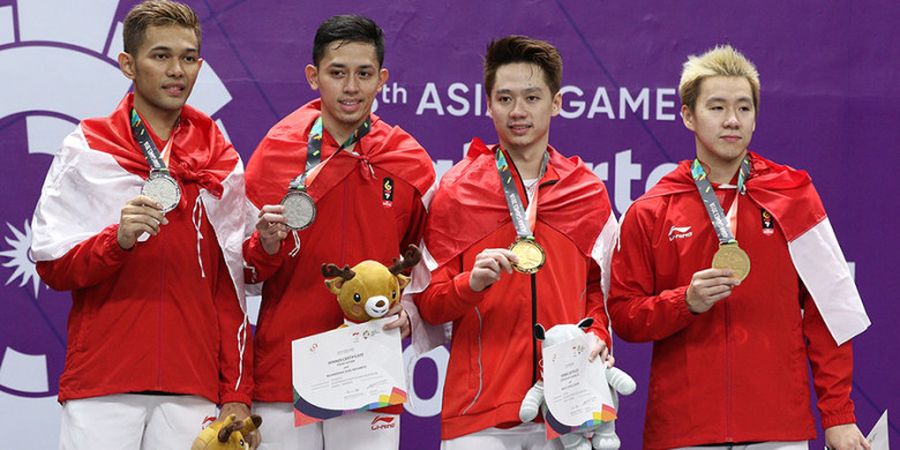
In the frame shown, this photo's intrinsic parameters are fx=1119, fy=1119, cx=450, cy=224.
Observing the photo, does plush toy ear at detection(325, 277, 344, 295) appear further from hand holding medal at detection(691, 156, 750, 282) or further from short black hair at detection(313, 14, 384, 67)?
hand holding medal at detection(691, 156, 750, 282)

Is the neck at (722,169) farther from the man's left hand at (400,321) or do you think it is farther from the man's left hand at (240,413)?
the man's left hand at (240,413)

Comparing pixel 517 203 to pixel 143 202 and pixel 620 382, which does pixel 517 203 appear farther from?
pixel 143 202

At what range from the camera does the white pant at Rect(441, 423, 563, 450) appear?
132 inches

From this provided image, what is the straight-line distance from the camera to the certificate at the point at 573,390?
3219 mm

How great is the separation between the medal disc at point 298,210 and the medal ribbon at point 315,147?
9cm

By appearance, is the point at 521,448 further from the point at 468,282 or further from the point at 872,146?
the point at 872,146

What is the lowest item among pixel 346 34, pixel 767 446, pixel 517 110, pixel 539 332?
pixel 767 446

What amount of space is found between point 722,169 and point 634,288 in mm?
483

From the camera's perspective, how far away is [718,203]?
3541 millimetres

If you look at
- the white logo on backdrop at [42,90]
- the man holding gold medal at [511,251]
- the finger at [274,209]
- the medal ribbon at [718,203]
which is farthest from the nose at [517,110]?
the white logo on backdrop at [42,90]

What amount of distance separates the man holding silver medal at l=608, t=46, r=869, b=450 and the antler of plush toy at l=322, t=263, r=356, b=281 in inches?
36.3

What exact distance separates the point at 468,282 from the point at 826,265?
1.16m

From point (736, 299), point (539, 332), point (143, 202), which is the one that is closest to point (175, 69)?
point (143, 202)

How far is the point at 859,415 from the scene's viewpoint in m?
4.84
